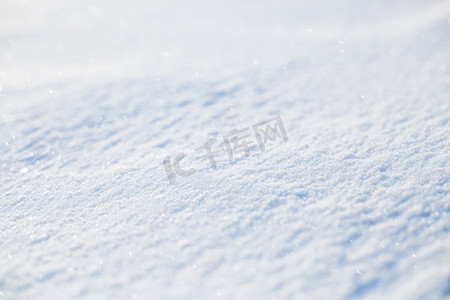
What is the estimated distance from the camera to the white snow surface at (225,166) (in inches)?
41.2

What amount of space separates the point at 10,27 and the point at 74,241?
2805 millimetres

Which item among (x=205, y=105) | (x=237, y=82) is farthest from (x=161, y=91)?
(x=237, y=82)

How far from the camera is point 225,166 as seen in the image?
1.49 m

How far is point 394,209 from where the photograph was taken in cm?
119

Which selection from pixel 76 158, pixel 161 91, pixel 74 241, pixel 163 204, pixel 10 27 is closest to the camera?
pixel 74 241

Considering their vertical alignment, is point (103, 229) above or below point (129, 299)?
above

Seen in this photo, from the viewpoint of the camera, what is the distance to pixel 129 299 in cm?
100

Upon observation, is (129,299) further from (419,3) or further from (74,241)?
(419,3)

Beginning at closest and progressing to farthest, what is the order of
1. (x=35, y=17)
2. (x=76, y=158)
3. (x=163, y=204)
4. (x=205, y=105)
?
(x=163, y=204) → (x=76, y=158) → (x=205, y=105) → (x=35, y=17)

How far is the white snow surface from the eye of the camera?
105 cm

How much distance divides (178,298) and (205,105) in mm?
1298

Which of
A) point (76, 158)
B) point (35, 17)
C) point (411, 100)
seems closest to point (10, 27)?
point (35, 17)

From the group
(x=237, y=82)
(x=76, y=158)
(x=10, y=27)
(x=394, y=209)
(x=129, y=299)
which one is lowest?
(x=394, y=209)

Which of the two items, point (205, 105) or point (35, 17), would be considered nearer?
point (205, 105)
